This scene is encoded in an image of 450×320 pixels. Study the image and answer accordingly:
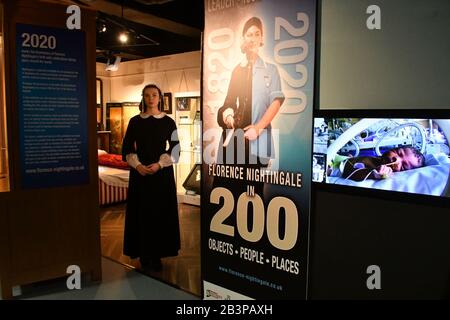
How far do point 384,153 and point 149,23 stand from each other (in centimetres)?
454

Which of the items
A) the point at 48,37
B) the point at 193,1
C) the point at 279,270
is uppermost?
the point at 193,1

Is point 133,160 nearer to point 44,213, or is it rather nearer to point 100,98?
point 44,213

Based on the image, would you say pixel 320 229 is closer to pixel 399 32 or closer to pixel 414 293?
pixel 414 293

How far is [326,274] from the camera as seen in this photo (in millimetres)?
2188

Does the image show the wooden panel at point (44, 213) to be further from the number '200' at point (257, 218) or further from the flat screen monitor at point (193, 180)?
the flat screen monitor at point (193, 180)

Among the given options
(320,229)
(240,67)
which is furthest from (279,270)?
(240,67)

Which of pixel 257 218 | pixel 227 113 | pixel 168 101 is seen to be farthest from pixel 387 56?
pixel 168 101

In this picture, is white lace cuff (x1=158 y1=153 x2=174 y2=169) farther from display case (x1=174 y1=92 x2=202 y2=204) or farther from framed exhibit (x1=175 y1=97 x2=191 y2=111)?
framed exhibit (x1=175 y1=97 x2=191 y2=111)

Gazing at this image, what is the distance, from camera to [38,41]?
2.99 m

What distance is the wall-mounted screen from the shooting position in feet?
5.69

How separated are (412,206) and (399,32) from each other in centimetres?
85

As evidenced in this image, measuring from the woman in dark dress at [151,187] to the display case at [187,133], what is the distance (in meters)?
2.85

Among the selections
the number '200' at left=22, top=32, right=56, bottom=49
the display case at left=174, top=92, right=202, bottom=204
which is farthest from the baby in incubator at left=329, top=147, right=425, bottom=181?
the display case at left=174, top=92, right=202, bottom=204

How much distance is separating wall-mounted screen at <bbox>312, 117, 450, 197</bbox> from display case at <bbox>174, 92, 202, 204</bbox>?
4610mm
